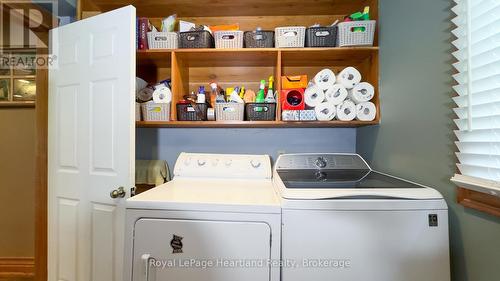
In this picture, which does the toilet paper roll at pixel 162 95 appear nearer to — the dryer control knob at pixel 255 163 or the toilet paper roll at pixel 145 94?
the toilet paper roll at pixel 145 94

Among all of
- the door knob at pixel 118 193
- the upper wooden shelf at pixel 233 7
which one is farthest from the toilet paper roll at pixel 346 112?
the door knob at pixel 118 193

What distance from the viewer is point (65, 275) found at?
1.44 meters

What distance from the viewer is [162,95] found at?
149 cm

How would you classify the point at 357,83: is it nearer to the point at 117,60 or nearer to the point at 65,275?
the point at 117,60

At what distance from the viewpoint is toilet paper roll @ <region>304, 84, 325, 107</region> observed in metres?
1.42

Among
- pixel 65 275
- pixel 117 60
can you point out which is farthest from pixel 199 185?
pixel 65 275

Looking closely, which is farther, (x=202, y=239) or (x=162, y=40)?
(x=162, y=40)

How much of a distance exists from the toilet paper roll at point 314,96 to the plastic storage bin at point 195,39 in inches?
29.3

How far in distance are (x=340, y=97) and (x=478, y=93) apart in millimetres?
693

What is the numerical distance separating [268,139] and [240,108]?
44 cm

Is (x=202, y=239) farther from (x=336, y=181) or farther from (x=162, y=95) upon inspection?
(x=162, y=95)

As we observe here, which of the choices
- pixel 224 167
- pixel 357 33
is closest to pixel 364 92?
pixel 357 33

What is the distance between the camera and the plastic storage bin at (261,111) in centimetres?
148

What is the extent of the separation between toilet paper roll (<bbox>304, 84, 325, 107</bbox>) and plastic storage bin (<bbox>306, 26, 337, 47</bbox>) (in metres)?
0.29
